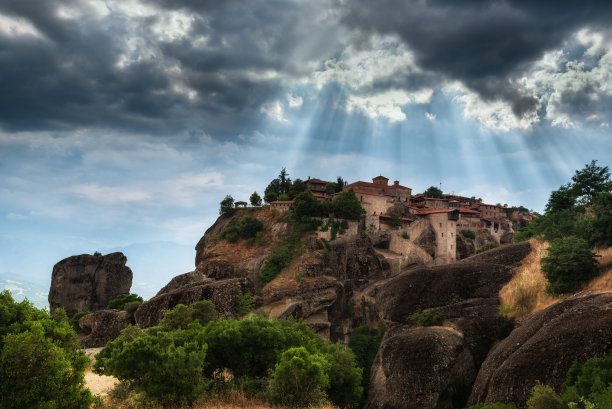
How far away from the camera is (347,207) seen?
6550cm

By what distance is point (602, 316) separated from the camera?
16.1m

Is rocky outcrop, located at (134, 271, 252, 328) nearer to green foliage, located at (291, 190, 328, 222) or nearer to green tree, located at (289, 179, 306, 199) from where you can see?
green foliage, located at (291, 190, 328, 222)

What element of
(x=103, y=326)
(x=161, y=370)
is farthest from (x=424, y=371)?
(x=103, y=326)

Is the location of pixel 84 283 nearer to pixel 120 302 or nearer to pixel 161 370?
pixel 120 302

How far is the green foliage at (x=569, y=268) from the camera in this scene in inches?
918

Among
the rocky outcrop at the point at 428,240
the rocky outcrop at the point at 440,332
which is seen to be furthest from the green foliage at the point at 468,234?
the rocky outcrop at the point at 440,332

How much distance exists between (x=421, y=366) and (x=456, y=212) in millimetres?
48695

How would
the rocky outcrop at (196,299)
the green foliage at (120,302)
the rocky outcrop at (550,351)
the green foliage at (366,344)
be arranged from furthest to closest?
1. the green foliage at (120,302)
2. the green foliage at (366,344)
3. the rocky outcrop at (196,299)
4. the rocky outcrop at (550,351)

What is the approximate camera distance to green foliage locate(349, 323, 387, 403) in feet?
144

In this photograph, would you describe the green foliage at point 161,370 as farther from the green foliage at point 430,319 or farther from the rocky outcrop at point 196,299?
the rocky outcrop at point 196,299

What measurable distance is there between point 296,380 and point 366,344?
33526mm

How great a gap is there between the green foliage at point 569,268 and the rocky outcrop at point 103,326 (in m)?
40.3

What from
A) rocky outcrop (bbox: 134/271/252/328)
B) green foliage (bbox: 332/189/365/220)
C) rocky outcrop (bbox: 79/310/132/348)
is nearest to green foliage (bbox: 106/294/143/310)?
rocky outcrop (bbox: 79/310/132/348)

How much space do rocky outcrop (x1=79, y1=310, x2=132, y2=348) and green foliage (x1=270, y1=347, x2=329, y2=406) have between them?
110 ft
